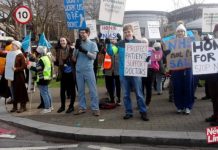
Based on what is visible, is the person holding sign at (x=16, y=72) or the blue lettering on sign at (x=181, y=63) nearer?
the blue lettering on sign at (x=181, y=63)

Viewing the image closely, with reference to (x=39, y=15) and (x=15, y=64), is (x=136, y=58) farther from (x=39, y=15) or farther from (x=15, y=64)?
(x=39, y=15)

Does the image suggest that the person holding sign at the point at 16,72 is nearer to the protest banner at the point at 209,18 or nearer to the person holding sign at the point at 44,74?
the person holding sign at the point at 44,74

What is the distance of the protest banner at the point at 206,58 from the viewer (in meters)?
8.40

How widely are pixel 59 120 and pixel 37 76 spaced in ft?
5.15

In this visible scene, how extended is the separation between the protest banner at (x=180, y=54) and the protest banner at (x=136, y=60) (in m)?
0.70

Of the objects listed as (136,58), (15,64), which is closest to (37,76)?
(15,64)

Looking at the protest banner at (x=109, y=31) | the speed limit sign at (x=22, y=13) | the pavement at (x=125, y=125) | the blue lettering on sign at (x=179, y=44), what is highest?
the speed limit sign at (x=22, y=13)

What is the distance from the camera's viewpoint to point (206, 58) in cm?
843

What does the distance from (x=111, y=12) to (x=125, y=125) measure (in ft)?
12.8

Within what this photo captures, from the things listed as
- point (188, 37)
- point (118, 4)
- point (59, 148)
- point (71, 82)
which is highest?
point (118, 4)

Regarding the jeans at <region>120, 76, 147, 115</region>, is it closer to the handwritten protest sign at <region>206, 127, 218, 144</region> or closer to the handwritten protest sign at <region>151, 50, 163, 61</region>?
the handwritten protest sign at <region>151, 50, 163, 61</region>

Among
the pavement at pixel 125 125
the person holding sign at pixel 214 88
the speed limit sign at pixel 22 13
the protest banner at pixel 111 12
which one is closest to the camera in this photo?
the pavement at pixel 125 125

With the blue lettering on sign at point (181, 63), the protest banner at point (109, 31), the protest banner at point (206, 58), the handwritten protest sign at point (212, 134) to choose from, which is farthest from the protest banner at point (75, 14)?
the handwritten protest sign at point (212, 134)

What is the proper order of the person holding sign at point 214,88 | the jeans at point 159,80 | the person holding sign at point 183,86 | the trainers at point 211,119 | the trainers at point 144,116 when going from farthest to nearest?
the jeans at point 159,80, the person holding sign at point 183,86, the trainers at point 144,116, the trainers at point 211,119, the person holding sign at point 214,88
